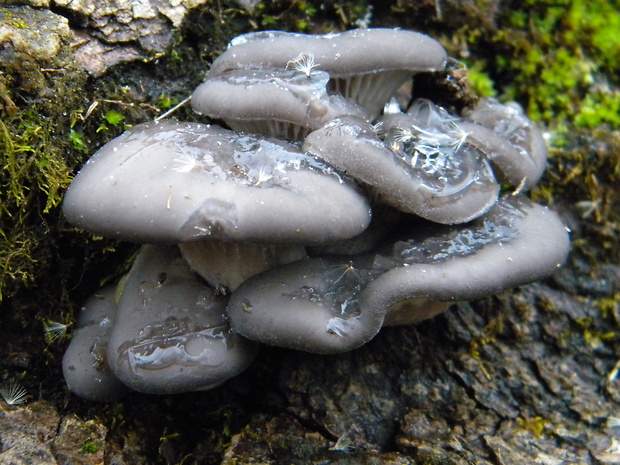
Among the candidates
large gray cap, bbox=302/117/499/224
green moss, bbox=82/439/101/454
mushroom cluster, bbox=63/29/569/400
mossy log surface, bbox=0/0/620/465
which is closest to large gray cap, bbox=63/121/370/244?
mushroom cluster, bbox=63/29/569/400

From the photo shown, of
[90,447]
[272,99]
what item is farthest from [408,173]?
[90,447]

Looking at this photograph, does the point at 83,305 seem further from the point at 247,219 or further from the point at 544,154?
the point at 544,154

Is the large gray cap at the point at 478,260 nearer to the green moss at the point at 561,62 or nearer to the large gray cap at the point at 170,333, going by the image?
the large gray cap at the point at 170,333

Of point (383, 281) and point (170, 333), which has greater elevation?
point (383, 281)

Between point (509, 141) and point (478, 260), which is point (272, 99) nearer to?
point (478, 260)

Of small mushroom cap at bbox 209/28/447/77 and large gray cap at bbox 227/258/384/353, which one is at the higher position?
small mushroom cap at bbox 209/28/447/77

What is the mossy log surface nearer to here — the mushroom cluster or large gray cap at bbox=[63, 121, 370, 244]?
the mushroom cluster
